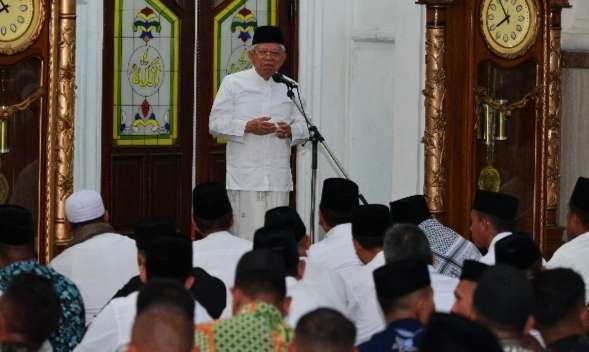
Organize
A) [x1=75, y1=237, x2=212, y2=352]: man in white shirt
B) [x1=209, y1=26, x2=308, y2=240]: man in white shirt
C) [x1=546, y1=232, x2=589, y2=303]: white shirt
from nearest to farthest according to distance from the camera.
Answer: [x1=75, y1=237, x2=212, y2=352]: man in white shirt < [x1=546, y1=232, x2=589, y2=303]: white shirt < [x1=209, y1=26, x2=308, y2=240]: man in white shirt

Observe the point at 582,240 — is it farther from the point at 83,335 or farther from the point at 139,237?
the point at 83,335

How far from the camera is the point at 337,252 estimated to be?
7281 millimetres

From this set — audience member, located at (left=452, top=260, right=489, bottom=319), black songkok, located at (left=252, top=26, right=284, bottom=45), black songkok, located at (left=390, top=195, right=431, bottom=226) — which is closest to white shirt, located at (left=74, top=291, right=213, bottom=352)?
audience member, located at (left=452, top=260, right=489, bottom=319)

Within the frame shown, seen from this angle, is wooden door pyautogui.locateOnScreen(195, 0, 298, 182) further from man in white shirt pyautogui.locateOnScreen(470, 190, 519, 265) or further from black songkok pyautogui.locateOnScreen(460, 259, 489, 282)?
black songkok pyautogui.locateOnScreen(460, 259, 489, 282)

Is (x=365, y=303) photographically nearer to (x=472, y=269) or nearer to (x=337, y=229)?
(x=472, y=269)

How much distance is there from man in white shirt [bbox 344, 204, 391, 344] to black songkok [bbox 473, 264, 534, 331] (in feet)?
3.98

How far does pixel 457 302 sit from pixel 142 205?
597 centimetres

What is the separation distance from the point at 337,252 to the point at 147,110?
3.90m

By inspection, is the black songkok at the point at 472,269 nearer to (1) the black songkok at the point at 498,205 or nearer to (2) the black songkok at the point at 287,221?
(2) the black songkok at the point at 287,221

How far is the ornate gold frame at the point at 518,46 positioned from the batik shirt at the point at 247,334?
5444 millimetres

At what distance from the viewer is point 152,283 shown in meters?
4.52

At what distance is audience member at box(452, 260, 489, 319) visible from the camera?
5137mm

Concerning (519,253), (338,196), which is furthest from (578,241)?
(338,196)

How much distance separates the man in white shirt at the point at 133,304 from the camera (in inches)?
207
